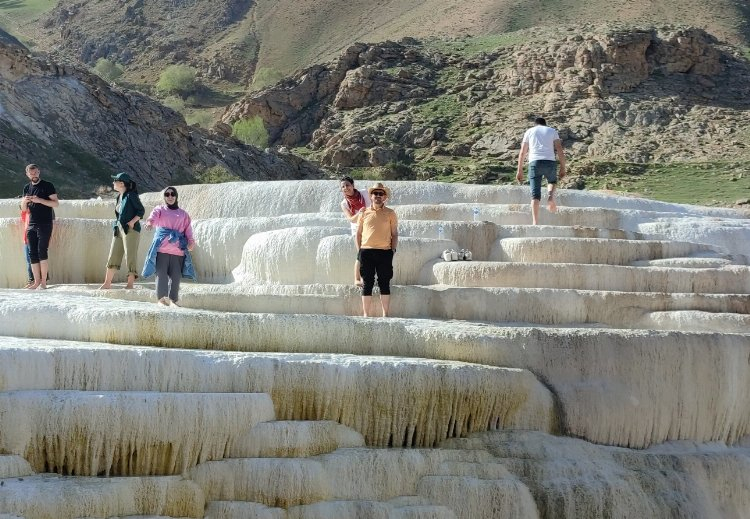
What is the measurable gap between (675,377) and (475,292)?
196cm

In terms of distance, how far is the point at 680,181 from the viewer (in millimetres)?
39469

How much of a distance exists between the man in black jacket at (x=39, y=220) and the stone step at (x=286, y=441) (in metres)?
4.35

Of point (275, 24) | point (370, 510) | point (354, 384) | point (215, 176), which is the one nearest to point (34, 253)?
point (354, 384)

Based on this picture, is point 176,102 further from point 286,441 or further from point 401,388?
point 286,441

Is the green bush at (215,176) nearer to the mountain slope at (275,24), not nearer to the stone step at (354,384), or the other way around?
the stone step at (354,384)

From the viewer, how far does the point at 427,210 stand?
1396cm

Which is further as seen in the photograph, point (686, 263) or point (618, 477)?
point (686, 263)

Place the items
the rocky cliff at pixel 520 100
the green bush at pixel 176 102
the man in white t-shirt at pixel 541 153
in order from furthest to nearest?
the green bush at pixel 176 102 → the rocky cliff at pixel 520 100 → the man in white t-shirt at pixel 541 153

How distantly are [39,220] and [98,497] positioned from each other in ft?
16.4

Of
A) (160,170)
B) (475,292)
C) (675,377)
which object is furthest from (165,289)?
(160,170)

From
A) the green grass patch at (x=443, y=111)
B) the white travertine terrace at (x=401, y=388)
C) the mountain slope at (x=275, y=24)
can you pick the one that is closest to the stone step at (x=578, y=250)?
the white travertine terrace at (x=401, y=388)

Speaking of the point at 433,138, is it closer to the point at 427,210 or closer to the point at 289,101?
the point at 289,101

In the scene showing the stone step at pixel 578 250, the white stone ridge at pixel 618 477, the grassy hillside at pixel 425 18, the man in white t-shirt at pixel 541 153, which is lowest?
the white stone ridge at pixel 618 477

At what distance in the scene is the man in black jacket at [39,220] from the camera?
35.7 ft
